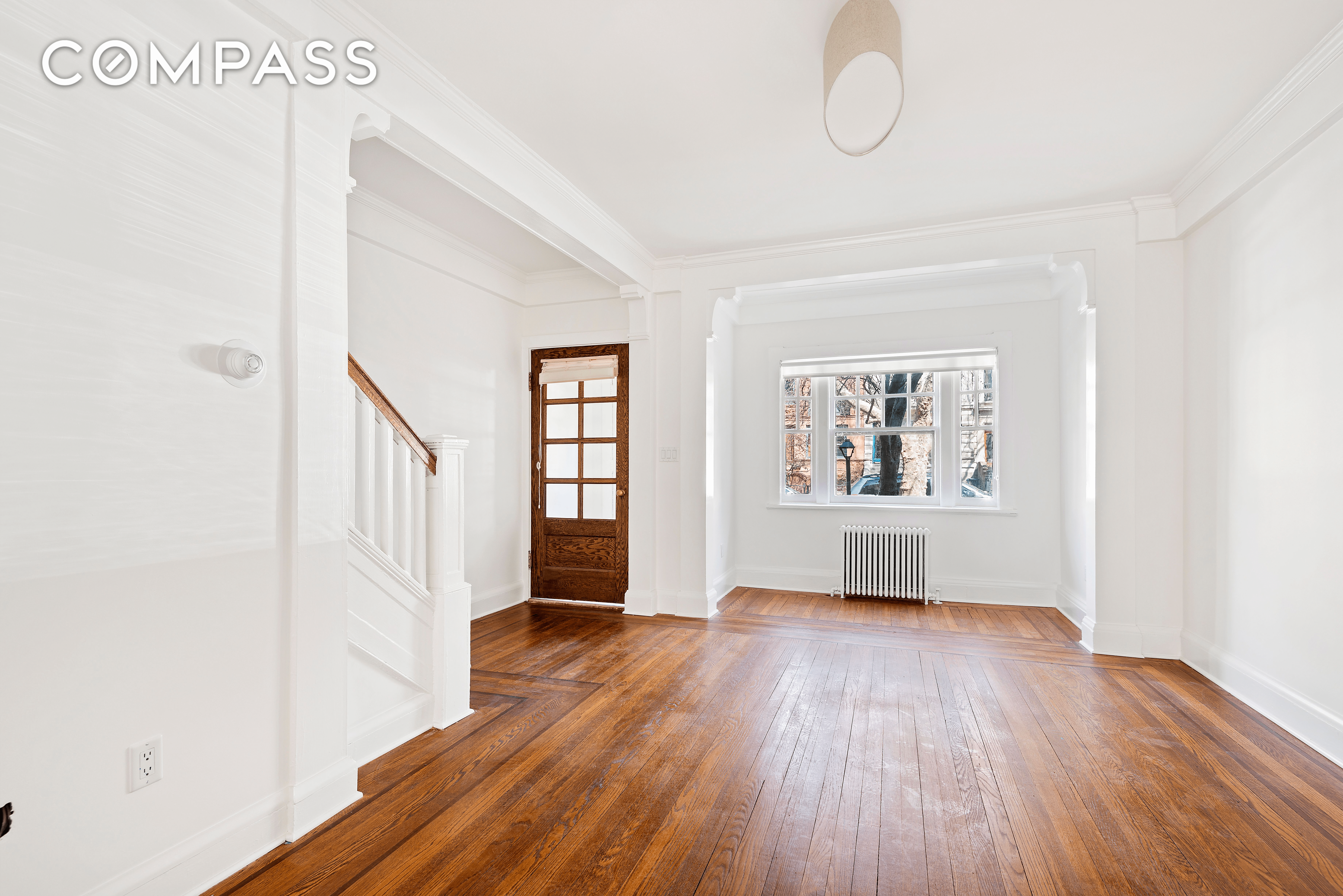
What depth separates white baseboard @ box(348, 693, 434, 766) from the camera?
2559 mm

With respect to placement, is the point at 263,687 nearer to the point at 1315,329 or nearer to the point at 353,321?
the point at 353,321

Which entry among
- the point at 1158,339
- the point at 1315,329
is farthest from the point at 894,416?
the point at 1315,329

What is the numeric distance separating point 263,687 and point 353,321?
2590mm

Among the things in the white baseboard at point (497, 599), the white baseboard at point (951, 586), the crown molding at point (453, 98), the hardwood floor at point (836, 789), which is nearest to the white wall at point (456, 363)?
the white baseboard at point (497, 599)

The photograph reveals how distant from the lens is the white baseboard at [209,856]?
1652 millimetres

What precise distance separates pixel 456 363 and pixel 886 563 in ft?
12.9

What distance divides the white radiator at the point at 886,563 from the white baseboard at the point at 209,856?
15.1 ft

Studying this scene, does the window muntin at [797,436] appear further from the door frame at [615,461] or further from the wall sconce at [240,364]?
the wall sconce at [240,364]

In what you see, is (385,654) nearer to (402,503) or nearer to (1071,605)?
(402,503)

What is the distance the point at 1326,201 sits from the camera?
8.80 ft

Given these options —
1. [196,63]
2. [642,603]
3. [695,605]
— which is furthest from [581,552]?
[196,63]

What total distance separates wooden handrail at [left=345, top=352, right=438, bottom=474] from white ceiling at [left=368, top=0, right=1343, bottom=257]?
1298 mm

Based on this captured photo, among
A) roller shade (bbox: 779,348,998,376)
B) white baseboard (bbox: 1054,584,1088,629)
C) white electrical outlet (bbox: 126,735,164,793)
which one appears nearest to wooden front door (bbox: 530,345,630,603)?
roller shade (bbox: 779,348,998,376)

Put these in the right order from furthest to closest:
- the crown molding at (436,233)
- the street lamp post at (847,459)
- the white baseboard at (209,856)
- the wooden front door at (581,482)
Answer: the street lamp post at (847,459), the wooden front door at (581,482), the crown molding at (436,233), the white baseboard at (209,856)
